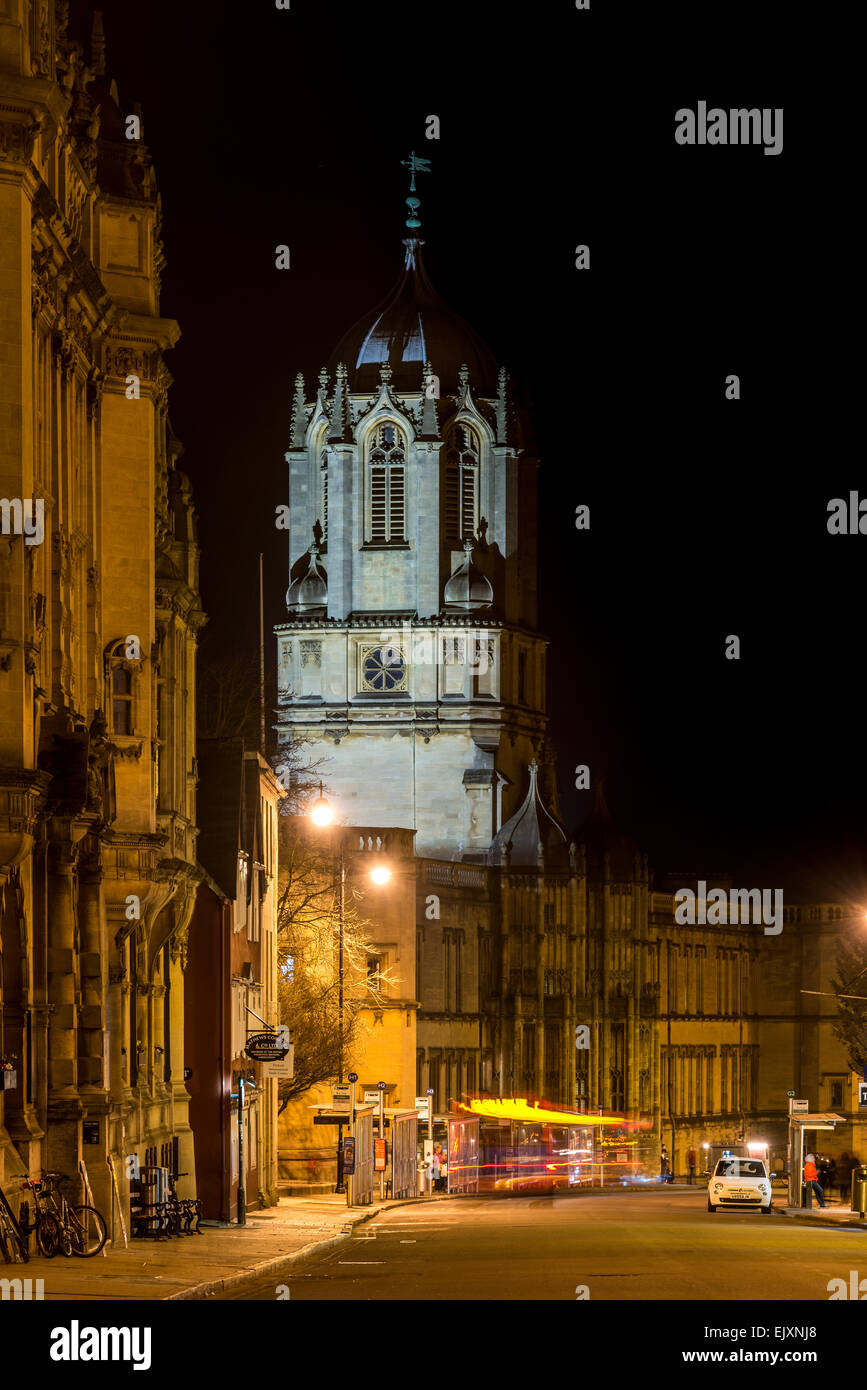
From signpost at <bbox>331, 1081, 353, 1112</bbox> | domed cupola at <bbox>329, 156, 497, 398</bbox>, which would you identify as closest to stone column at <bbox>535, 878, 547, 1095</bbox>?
domed cupola at <bbox>329, 156, 497, 398</bbox>

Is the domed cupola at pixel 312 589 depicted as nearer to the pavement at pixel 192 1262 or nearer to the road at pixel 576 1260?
the road at pixel 576 1260

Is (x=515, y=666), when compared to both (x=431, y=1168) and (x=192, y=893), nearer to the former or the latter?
(x=431, y=1168)

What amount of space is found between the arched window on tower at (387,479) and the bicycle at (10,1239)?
98.8 meters

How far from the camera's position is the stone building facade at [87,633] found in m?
37.2

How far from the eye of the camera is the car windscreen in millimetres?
70062

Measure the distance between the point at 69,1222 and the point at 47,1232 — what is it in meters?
1.07

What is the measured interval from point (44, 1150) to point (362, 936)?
53.8 metres

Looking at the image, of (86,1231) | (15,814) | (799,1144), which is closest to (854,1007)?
(799,1144)

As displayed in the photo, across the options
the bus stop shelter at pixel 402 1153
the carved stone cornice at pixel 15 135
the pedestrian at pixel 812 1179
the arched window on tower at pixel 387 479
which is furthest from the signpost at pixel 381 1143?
the arched window on tower at pixel 387 479

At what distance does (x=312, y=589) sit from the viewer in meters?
133

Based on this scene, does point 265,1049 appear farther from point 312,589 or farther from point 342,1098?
point 312,589

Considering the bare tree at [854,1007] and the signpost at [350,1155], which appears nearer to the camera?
the signpost at [350,1155]

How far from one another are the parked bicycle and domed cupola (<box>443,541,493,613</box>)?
9242 centimetres

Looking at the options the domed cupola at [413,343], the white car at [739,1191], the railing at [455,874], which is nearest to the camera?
the white car at [739,1191]
